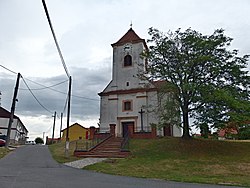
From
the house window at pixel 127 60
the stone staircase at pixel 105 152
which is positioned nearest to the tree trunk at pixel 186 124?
the stone staircase at pixel 105 152

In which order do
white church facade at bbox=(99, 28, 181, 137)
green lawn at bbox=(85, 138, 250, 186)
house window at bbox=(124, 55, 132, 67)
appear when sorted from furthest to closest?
house window at bbox=(124, 55, 132, 67) → white church facade at bbox=(99, 28, 181, 137) → green lawn at bbox=(85, 138, 250, 186)

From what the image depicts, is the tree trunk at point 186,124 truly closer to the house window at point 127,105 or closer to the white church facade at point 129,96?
the white church facade at point 129,96

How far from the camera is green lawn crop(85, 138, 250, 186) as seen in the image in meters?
12.1

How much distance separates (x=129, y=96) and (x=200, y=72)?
11.7 metres

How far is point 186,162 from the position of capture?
650 inches

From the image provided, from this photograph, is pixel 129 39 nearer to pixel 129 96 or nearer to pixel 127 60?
pixel 127 60

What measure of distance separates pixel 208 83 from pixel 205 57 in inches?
84.4

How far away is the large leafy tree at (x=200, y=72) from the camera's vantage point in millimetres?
19031

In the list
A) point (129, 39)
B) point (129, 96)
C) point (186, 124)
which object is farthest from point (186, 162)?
point (129, 39)

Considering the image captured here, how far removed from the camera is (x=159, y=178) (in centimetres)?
Answer: 1116

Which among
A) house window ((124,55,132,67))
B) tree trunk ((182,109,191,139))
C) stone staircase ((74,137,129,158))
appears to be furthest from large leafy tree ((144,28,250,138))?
house window ((124,55,132,67))

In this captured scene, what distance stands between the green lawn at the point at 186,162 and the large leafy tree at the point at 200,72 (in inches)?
87.4

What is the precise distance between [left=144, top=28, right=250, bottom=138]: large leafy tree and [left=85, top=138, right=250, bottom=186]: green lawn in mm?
2221

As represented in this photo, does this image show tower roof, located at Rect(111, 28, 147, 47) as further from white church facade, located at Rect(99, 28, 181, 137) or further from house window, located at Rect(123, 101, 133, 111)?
house window, located at Rect(123, 101, 133, 111)
